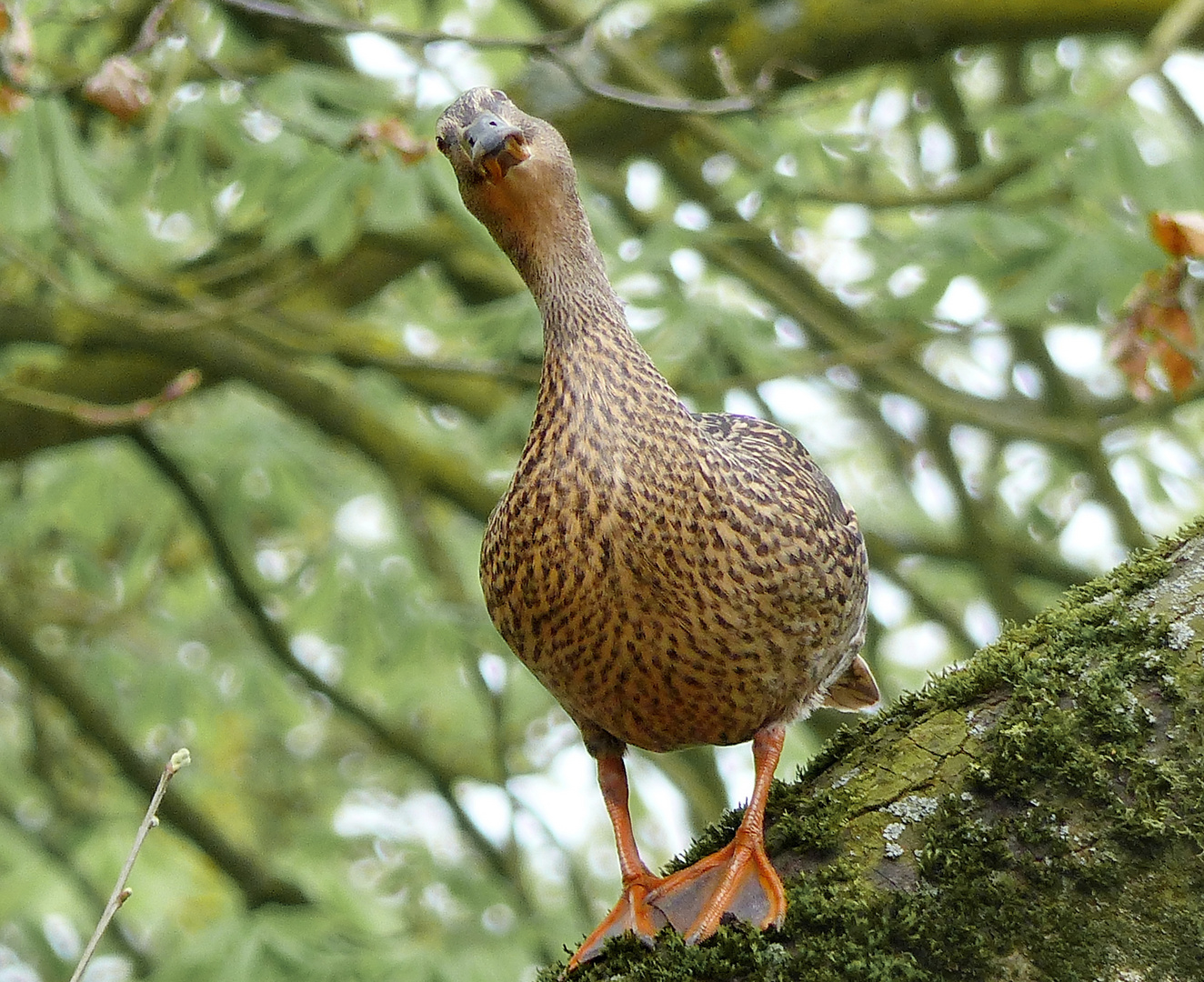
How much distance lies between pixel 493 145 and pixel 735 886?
1543mm

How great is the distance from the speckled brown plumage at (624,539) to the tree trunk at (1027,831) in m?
0.40

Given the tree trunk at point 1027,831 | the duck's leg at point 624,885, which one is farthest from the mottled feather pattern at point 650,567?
the tree trunk at point 1027,831

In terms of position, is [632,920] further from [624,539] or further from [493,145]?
[493,145]

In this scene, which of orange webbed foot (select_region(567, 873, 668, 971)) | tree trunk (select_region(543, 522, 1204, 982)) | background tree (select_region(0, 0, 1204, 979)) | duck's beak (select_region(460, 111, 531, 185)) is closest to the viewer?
tree trunk (select_region(543, 522, 1204, 982))

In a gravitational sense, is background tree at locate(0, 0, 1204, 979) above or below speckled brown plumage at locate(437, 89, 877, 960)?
above

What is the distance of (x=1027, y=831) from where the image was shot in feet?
7.72

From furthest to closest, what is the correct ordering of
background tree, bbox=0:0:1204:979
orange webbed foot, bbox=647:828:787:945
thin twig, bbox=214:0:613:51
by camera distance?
1. background tree, bbox=0:0:1204:979
2. thin twig, bbox=214:0:613:51
3. orange webbed foot, bbox=647:828:787:945

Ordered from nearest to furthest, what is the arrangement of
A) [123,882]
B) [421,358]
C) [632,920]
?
[123,882], [632,920], [421,358]

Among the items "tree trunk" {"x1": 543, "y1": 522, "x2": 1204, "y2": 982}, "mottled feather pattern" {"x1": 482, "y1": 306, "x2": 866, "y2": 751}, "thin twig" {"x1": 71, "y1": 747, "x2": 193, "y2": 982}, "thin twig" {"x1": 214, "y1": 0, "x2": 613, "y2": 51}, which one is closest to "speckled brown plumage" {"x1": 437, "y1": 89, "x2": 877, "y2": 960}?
"mottled feather pattern" {"x1": 482, "y1": 306, "x2": 866, "y2": 751}

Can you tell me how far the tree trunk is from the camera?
Result: 226 cm

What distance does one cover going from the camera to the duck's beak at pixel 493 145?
301 centimetres

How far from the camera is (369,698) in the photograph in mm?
8055

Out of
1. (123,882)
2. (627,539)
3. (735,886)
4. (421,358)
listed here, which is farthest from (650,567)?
(421,358)

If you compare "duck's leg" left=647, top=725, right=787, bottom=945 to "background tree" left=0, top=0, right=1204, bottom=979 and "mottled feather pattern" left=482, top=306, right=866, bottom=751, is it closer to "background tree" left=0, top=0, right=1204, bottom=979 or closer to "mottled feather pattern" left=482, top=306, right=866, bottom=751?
"mottled feather pattern" left=482, top=306, right=866, bottom=751
